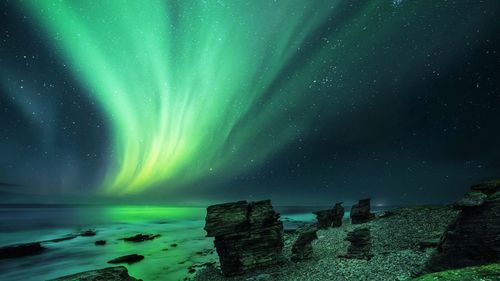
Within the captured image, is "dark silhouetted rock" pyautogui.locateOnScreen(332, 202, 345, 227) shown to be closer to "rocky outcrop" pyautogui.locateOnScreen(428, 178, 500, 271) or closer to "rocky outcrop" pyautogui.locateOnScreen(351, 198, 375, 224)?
"rocky outcrop" pyautogui.locateOnScreen(351, 198, 375, 224)

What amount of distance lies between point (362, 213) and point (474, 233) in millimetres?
46959

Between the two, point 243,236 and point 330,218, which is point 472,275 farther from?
point 330,218

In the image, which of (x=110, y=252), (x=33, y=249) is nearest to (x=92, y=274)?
(x=110, y=252)

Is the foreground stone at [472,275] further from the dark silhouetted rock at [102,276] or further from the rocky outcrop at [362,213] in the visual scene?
the rocky outcrop at [362,213]

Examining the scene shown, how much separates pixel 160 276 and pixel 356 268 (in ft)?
90.0

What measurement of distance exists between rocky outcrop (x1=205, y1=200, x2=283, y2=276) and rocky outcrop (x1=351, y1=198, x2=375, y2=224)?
35.5 m

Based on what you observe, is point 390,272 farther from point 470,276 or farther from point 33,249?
point 33,249

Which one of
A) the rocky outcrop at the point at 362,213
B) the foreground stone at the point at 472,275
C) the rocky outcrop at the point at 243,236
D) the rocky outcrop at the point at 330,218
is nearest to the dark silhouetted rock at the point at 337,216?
the rocky outcrop at the point at 330,218

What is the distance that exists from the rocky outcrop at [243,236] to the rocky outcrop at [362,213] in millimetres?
35464

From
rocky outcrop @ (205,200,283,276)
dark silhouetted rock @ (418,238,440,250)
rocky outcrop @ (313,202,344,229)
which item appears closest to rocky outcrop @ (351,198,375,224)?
rocky outcrop @ (313,202,344,229)

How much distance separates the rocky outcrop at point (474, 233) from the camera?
47.9ft

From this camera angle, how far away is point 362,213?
194 feet

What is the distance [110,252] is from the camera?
59500 millimetres

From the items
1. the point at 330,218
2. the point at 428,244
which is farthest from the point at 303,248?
the point at 330,218
